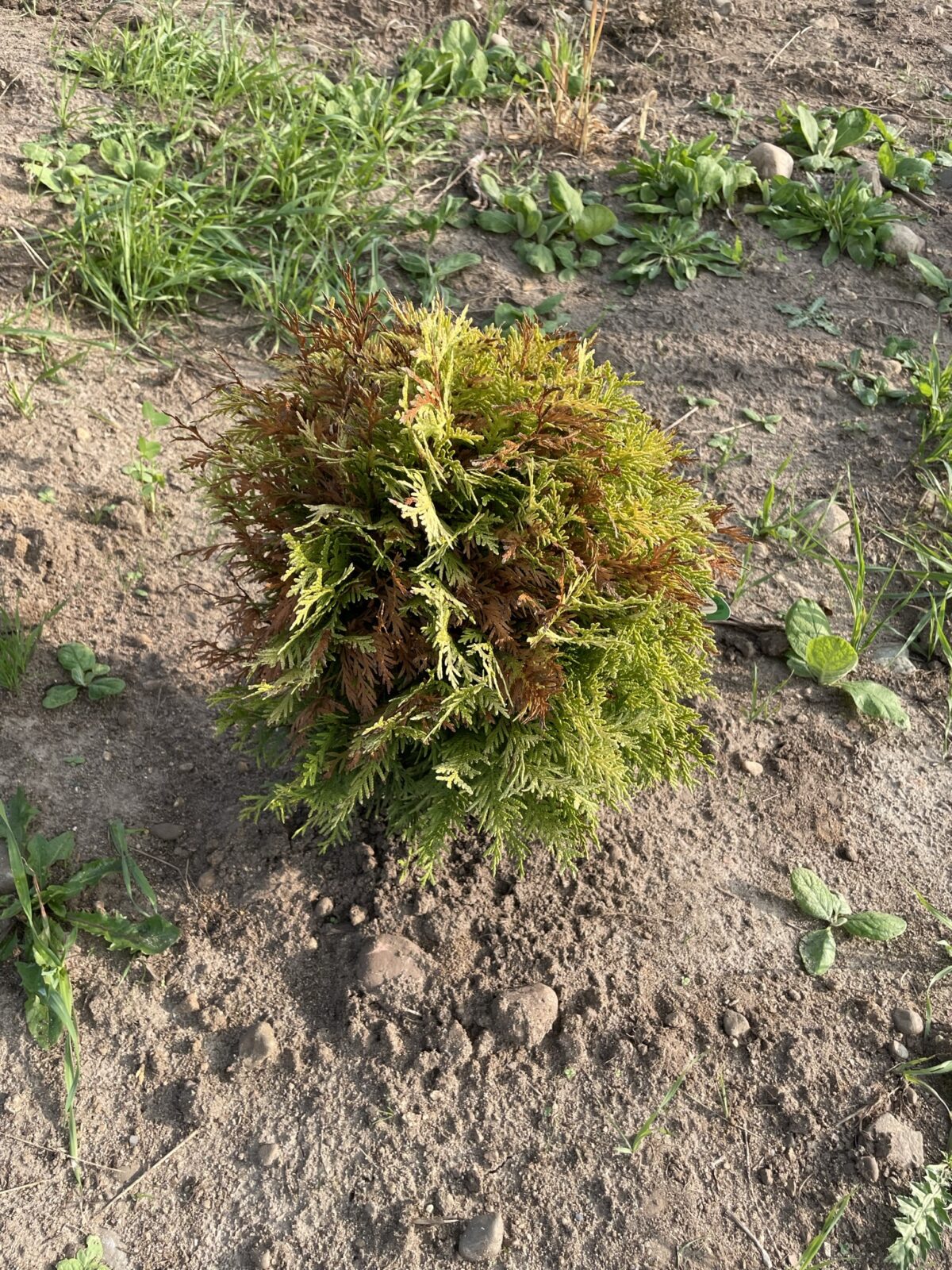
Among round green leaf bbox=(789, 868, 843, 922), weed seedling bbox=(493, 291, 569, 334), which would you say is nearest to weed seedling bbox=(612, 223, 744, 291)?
weed seedling bbox=(493, 291, 569, 334)

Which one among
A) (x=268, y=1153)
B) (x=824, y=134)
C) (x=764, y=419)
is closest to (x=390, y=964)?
(x=268, y=1153)

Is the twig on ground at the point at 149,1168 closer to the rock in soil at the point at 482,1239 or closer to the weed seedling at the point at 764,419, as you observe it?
the rock in soil at the point at 482,1239

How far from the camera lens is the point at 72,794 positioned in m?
3.03

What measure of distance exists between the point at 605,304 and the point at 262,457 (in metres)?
2.61

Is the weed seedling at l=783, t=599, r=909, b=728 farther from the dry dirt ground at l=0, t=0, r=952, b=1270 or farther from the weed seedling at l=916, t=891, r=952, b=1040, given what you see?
the weed seedling at l=916, t=891, r=952, b=1040

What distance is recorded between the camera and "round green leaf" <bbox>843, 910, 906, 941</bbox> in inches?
111

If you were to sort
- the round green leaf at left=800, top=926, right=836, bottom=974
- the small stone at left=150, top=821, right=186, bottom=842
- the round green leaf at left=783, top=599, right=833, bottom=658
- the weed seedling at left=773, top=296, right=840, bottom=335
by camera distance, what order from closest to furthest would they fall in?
the round green leaf at left=800, top=926, right=836, bottom=974 < the small stone at left=150, top=821, right=186, bottom=842 < the round green leaf at left=783, top=599, right=833, bottom=658 < the weed seedling at left=773, top=296, right=840, bottom=335

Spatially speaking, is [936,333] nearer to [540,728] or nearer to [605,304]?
[605,304]

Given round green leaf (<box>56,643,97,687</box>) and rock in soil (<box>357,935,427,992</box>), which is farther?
round green leaf (<box>56,643,97,687</box>)

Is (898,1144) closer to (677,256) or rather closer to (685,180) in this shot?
(677,256)

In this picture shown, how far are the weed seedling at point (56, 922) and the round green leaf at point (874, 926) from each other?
6.06ft

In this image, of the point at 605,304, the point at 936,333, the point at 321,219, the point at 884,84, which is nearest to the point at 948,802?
the point at 936,333

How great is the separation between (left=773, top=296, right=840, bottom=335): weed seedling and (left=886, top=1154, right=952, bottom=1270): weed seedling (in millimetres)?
3264

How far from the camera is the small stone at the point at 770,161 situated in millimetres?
4871
